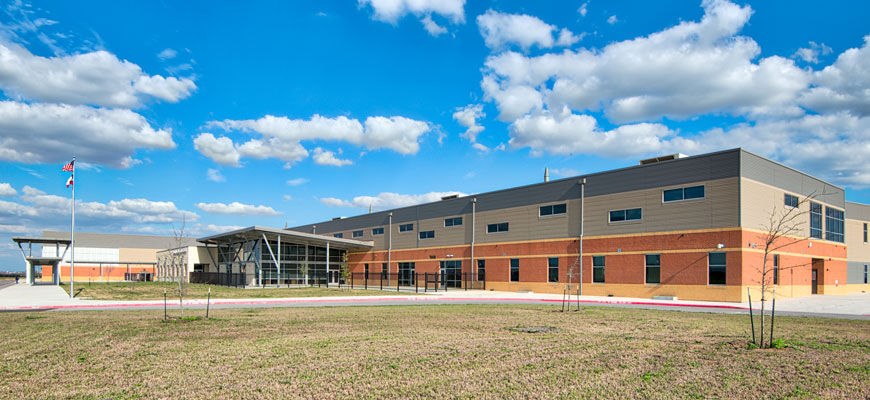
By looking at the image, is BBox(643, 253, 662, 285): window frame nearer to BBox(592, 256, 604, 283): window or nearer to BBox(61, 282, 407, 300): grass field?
BBox(592, 256, 604, 283): window

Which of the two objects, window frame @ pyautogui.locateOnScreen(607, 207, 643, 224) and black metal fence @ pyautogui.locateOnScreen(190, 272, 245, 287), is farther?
black metal fence @ pyautogui.locateOnScreen(190, 272, 245, 287)

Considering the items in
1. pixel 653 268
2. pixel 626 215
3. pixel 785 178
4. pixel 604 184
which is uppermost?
pixel 785 178

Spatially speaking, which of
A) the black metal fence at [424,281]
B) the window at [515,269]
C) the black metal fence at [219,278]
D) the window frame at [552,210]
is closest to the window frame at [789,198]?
the window frame at [552,210]

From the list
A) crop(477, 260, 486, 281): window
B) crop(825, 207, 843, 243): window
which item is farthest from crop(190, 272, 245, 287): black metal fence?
crop(825, 207, 843, 243): window

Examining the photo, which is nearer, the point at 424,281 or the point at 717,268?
the point at 717,268

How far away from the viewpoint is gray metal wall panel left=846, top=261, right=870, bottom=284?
150 feet

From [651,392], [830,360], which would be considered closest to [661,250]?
[830,360]

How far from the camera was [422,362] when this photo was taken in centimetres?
915

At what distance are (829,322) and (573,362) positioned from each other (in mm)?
13393

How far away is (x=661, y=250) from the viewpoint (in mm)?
33500

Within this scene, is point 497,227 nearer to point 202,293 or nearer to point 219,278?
point 202,293

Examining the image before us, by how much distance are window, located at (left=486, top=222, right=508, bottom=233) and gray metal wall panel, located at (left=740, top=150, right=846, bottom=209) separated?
1851 centimetres

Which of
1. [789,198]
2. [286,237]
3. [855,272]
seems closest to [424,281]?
[286,237]

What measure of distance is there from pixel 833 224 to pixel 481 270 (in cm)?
2738
